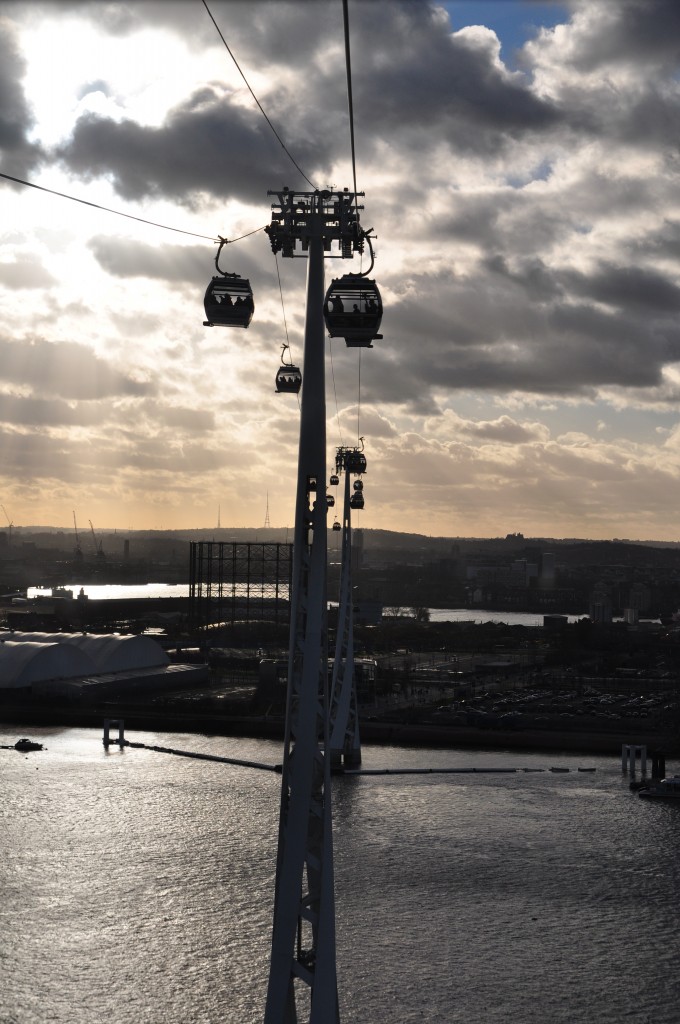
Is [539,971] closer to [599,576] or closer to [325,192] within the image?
[325,192]

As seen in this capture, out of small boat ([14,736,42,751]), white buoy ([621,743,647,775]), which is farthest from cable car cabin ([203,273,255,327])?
small boat ([14,736,42,751])

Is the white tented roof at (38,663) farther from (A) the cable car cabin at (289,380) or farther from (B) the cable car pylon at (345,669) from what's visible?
(A) the cable car cabin at (289,380)

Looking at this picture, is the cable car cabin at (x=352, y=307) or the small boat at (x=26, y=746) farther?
the small boat at (x=26, y=746)

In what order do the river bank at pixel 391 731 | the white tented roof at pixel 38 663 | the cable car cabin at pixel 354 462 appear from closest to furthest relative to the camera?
1. the cable car cabin at pixel 354 462
2. the river bank at pixel 391 731
3. the white tented roof at pixel 38 663

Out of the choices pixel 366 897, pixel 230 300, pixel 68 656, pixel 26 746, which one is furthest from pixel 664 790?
pixel 68 656

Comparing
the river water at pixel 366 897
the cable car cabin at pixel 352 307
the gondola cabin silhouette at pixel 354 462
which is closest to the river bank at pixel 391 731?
the river water at pixel 366 897
